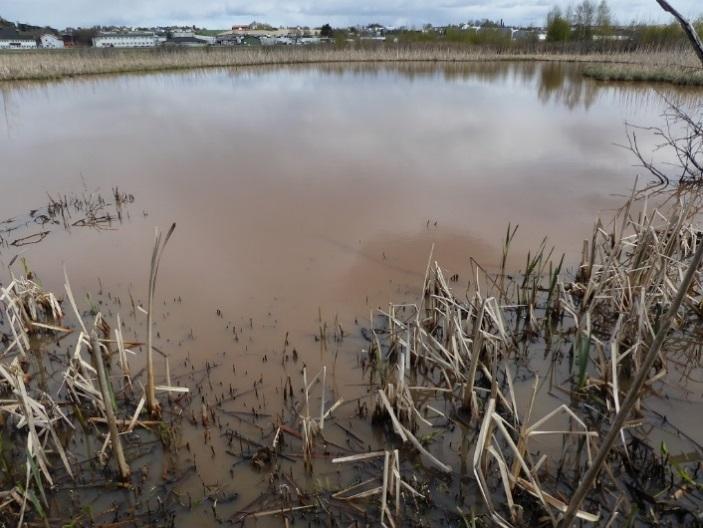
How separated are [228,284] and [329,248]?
119 centimetres

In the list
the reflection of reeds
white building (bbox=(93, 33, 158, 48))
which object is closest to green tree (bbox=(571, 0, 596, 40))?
the reflection of reeds

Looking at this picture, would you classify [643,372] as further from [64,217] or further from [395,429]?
[64,217]

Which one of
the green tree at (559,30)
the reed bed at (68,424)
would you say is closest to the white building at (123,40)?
the green tree at (559,30)

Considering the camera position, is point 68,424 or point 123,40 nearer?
point 68,424

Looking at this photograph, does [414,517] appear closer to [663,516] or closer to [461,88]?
[663,516]

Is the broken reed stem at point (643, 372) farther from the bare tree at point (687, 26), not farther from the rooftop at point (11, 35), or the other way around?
the rooftop at point (11, 35)

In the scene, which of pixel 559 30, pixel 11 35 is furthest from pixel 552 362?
pixel 11 35

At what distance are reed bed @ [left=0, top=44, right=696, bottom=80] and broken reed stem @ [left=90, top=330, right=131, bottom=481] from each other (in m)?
20.2

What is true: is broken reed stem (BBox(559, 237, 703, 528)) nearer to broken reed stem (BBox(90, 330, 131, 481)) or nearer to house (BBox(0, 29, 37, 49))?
broken reed stem (BBox(90, 330, 131, 481))

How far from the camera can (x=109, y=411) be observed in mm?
2172

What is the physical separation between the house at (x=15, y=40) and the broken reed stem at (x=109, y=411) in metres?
72.6

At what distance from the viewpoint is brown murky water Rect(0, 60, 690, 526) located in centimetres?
386

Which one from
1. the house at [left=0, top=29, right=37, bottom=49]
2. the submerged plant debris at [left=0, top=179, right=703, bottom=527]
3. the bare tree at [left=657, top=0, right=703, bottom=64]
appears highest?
the house at [left=0, top=29, right=37, bottom=49]

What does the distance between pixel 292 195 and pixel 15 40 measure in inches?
2853
